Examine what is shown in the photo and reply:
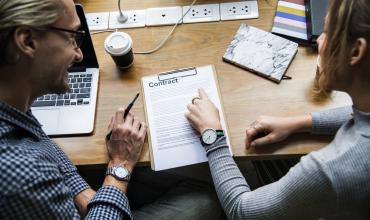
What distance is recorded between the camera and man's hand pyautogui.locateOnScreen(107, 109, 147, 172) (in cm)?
107

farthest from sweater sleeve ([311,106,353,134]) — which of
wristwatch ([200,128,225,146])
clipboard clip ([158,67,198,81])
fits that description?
clipboard clip ([158,67,198,81])

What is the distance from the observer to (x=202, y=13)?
1290 millimetres

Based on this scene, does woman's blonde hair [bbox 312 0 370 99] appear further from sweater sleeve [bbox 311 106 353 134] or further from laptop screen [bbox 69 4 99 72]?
laptop screen [bbox 69 4 99 72]

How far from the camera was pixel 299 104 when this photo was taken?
110cm

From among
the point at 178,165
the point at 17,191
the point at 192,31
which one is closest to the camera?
the point at 17,191

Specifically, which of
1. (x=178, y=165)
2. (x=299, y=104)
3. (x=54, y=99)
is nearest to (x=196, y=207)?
(x=178, y=165)

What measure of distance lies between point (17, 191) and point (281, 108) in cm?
69

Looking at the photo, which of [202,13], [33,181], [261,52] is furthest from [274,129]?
[33,181]

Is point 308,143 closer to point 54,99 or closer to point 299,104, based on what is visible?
point 299,104

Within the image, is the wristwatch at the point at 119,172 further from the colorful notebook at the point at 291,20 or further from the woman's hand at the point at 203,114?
the colorful notebook at the point at 291,20

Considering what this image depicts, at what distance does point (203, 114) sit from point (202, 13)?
39cm

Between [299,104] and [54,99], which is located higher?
[54,99]

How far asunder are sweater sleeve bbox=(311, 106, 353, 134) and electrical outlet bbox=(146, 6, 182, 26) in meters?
0.53

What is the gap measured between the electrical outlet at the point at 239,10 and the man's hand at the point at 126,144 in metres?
0.47
